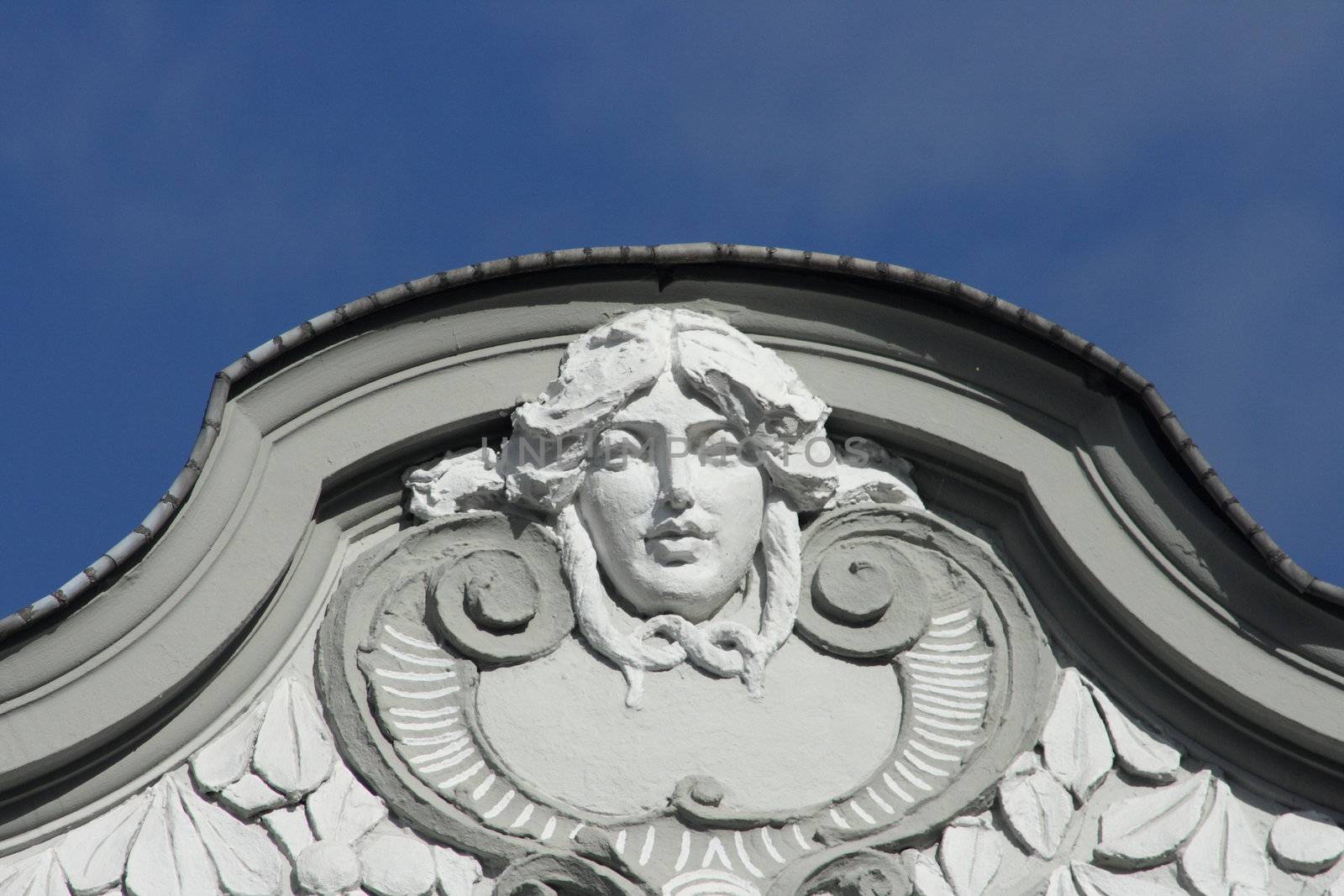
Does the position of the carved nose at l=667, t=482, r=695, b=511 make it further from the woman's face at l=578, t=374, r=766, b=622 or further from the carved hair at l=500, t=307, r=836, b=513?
the carved hair at l=500, t=307, r=836, b=513

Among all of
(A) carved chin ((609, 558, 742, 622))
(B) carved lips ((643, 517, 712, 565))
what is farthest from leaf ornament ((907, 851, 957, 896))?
(B) carved lips ((643, 517, 712, 565))

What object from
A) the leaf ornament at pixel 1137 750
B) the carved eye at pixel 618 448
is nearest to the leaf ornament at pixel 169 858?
the carved eye at pixel 618 448

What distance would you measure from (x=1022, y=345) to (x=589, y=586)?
1305mm

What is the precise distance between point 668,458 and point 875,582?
61 cm

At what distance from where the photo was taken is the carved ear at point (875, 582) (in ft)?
22.3

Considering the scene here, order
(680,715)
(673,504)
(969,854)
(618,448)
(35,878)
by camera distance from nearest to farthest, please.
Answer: (35,878)
(969,854)
(680,715)
(673,504)
(618,448)

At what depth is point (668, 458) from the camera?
6824 millimetres

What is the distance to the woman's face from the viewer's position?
6766mm

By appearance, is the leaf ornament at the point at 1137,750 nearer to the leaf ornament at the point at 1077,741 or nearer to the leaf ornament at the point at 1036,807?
the leaf ornament at the point at 1077,741

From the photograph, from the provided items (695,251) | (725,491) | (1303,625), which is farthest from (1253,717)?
(695,251)

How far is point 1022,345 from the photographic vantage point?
704 centimetres

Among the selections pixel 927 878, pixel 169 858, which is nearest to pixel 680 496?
pixel 927 878

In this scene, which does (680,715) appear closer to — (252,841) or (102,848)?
(252,841)

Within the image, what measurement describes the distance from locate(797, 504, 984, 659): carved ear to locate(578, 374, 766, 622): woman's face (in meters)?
0.19
